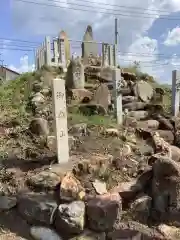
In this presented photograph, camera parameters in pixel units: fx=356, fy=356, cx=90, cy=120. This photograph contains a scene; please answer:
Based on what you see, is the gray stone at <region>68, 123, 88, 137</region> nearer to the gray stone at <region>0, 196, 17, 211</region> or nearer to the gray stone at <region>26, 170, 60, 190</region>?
the gray stone at <region>26, 170, 60, 190</region>

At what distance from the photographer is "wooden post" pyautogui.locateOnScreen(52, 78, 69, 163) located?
6.23m

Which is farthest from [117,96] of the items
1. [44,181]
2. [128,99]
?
[44,181]

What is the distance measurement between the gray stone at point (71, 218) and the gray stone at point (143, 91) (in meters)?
6.49

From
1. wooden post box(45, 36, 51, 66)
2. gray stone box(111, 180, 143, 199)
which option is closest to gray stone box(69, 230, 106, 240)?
gray stone box(111, 180, 143, 199)

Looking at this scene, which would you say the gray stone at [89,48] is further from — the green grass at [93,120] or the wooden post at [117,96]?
the green grass at [93,120]

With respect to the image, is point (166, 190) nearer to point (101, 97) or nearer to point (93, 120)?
point (93, 120)

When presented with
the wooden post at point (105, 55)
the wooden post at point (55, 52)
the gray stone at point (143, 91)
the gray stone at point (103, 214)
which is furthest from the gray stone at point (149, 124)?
the wooden post at point (105, 55)

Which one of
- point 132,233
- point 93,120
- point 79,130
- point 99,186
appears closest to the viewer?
point 132,233

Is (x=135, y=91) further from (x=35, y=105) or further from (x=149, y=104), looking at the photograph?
(x=35, y=105)

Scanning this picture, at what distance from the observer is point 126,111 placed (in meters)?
10.0

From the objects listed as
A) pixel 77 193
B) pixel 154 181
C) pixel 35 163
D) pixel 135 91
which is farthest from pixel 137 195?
pixel 135 91

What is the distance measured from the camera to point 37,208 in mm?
5219

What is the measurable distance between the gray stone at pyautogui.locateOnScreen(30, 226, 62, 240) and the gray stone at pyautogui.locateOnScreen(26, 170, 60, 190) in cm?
64

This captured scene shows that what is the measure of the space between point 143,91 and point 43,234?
7190 mm
